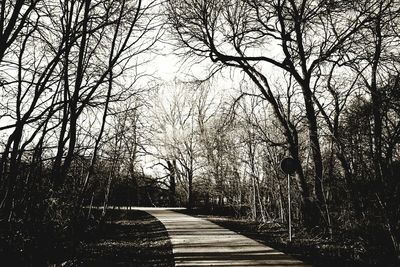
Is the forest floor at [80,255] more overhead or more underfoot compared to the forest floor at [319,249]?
more underfoot

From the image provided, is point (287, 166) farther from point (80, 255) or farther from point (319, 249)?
point (80, 255)

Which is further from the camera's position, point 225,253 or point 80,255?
point 80,255

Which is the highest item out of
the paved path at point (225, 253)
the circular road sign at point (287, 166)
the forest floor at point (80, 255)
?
the circular road sign at point (287, 166)

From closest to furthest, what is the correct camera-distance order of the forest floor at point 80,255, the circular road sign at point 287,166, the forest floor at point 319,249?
the forest floor at point 80,255 → the forest floor at point 319,249 → the circular road sign at point 287,166

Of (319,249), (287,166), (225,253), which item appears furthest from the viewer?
(287,166)

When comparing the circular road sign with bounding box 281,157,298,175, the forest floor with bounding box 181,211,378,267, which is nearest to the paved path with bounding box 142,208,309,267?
the forest floor with bounding box 181,211,378,267

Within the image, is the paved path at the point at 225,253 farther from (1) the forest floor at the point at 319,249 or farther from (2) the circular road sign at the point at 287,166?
(2) the circular road sign at the point at 287,166

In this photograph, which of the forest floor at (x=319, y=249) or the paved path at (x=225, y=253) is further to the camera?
the forest floor at (x=319, y=249)

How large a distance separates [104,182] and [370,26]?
16452mm

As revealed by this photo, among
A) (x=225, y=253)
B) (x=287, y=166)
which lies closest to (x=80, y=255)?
(x=225, y=253)

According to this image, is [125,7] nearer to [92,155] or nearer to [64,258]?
[92,155]

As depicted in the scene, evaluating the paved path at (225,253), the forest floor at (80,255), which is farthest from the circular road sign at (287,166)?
the forest floor at (80,255)

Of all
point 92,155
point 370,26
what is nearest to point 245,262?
point 92,155

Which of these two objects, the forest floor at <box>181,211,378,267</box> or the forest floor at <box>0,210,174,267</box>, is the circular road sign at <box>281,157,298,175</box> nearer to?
the forest floor at <box>181,211,378,267</box>
